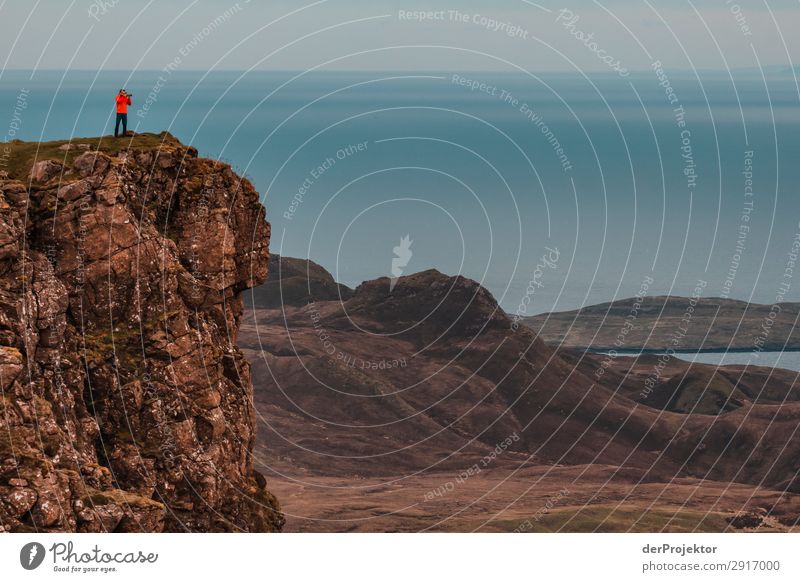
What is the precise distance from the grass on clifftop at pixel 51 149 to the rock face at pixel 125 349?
0.37 m

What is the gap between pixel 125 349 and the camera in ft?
275

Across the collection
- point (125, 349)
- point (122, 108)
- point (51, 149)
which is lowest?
point (125, 349)

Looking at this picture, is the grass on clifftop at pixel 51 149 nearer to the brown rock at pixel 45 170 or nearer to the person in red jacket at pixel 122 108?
the brown rock at pixel 45 170

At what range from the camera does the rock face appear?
74.1 m

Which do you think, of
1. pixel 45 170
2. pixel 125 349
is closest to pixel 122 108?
pixel 45 170

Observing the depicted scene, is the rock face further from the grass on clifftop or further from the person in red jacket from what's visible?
the person in red jacket

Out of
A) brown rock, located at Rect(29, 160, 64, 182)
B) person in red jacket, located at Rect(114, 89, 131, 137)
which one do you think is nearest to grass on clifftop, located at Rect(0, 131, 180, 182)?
brown rock, located at Rect(29, 160, 64, 182)

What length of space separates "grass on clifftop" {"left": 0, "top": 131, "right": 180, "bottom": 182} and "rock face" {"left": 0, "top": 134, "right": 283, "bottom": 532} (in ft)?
1.20

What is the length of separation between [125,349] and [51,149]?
11284 millimetres

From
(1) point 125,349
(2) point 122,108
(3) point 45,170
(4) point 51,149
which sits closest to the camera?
(3) point 45,170

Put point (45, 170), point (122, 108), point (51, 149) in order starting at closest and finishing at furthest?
point (45, 170), point (51, 149), point (122, 108)

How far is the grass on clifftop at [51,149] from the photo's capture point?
83812 millimetres

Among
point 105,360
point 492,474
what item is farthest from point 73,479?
point 492,474

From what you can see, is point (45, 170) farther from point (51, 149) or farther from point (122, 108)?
point (122, 108)
